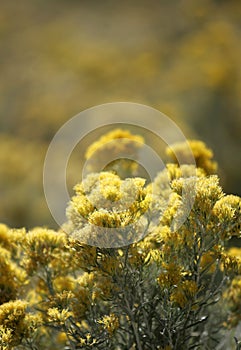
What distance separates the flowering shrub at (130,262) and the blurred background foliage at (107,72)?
9.38 ft

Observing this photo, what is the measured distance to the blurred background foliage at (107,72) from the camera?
6691 mm

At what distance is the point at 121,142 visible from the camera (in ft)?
9.24

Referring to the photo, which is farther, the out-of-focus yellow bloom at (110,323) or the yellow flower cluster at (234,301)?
the yellow flower cluster at (234,301)

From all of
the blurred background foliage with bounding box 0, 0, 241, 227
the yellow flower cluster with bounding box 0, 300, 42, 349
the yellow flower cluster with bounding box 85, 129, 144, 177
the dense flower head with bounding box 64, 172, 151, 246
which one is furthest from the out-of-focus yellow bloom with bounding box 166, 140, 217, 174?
the blurred background foliage with bounding box 0, 0, 241, 227

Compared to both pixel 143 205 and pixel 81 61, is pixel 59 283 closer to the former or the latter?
pixel 143 205

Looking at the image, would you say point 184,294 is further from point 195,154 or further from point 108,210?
point 195,154

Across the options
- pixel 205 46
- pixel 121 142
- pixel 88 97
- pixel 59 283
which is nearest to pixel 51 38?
pixel 88 97

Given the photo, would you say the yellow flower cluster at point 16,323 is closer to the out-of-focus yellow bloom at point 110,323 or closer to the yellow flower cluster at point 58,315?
the yellow flower cluster at point 58,315

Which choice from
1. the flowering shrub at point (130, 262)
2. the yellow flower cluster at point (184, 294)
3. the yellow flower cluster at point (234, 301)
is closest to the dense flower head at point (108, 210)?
the flowering shrub at point (130, 262)

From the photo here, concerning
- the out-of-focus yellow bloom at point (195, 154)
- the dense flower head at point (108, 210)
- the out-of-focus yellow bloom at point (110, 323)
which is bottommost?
the out-of-focus yellow bloom at point (110, 323)

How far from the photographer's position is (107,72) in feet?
29.4

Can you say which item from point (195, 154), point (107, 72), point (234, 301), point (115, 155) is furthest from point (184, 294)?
point (107, 72)

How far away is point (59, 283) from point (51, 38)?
8916mm

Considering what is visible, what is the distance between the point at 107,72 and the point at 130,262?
7374 millimetres
